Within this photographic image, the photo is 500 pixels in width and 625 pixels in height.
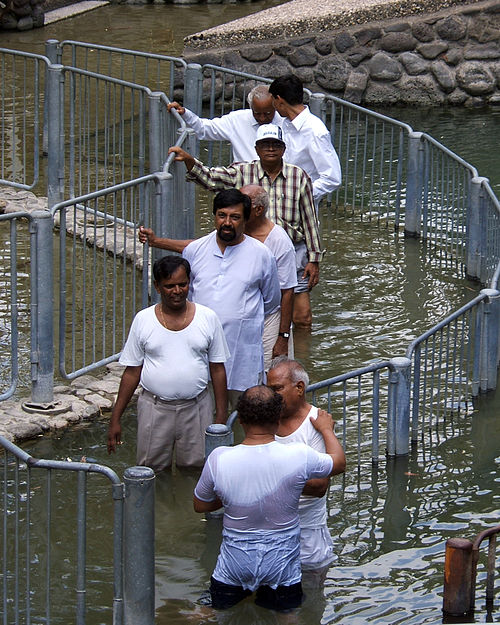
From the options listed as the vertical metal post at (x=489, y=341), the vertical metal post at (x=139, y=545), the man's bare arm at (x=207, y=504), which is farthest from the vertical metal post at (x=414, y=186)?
the vertical metal post at (x=139, y=545)

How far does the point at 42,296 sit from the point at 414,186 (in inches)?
203

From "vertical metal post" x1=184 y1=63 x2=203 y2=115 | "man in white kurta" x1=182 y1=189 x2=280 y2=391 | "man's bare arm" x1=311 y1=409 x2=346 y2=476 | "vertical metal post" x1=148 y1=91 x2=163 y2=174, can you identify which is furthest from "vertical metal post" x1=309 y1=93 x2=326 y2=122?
"man's bare arm" x1=311 y1=409 x2=346 y2=476

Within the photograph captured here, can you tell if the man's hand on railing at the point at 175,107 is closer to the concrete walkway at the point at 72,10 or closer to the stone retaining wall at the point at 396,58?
the stone retaining wall at the point at 396,58

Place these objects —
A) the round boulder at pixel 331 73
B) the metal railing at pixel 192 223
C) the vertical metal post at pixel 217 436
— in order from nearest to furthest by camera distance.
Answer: the vertical metal post at pixel 217 436
the metal railing at pixel 192 223
the round boulder at pixel 331 73

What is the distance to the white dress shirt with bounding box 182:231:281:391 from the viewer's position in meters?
7.96

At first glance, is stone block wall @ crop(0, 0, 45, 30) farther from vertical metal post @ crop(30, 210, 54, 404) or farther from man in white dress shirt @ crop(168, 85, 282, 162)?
vertical metal post @ crop(30, 210, 54, 404)

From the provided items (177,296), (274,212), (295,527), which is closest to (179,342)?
(177,296)

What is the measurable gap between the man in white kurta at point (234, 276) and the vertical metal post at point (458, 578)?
89.0 inches

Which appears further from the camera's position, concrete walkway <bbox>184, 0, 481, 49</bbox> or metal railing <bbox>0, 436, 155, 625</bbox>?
concrete walkway <bbox>184, 0, 481, 49</bbox>

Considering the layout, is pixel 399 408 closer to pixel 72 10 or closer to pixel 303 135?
pixel 303 135

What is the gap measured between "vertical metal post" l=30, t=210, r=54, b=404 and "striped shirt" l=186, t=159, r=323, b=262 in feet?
4.95

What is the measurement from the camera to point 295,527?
20.2 ft

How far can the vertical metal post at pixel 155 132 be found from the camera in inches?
450

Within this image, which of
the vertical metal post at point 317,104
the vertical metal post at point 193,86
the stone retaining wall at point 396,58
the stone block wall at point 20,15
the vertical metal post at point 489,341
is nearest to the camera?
the vertical metal post at point 489,341
